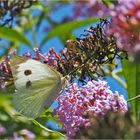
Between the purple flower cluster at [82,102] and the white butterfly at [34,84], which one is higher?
the white butterfly at [34,84]

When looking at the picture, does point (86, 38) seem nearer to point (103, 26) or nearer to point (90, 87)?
point (103, 26)

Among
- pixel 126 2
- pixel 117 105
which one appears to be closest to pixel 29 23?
pixel 117 105

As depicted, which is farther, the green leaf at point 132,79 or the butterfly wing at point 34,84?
the green leaf at point 132,79

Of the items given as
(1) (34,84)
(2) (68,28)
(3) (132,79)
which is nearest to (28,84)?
(1) (34,84)

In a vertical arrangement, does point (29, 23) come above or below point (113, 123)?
above

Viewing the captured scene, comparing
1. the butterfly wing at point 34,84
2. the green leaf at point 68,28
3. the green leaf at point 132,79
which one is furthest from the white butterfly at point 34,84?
the green leaf at point 68,28

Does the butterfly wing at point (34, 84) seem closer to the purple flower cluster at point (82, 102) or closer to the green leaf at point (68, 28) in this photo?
the purple flower cluster at point (82, 102)

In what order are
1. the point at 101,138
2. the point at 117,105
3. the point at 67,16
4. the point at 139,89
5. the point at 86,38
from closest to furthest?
the point at 101,138 < the point at 117,105 < the point at 86,38 < the point at 139,89 < the point at 67,16
